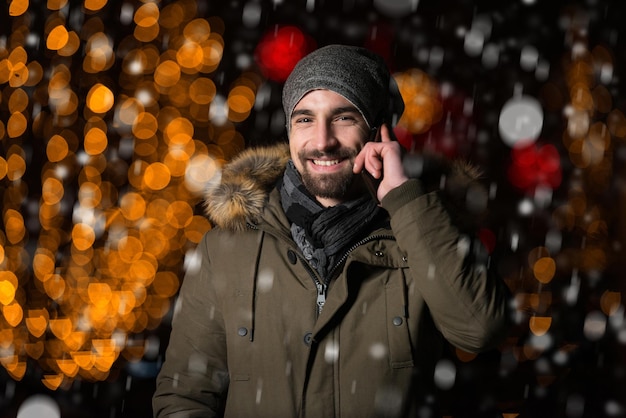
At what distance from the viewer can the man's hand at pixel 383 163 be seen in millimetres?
1961

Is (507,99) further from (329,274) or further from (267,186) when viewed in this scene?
(329,274)

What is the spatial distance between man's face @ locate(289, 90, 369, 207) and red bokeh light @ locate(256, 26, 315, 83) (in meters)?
5.69

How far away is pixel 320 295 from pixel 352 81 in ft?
2.11

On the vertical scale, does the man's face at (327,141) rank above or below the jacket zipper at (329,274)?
above

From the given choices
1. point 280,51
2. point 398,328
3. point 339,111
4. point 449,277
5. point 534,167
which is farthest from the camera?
point 534,167

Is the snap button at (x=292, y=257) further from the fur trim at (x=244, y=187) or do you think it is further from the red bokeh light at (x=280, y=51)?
the red bokeh light at (x=280, y=51)

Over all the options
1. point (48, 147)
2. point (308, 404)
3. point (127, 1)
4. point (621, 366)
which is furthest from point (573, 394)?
point (127, 1)

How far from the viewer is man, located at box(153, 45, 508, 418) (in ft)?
6.13

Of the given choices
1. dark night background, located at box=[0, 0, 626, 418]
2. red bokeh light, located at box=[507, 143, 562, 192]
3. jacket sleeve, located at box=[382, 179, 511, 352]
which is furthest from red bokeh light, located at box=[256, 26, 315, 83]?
jacket sleeve, located at box=[382, 179, 511, 352]

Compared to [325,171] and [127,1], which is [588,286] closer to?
[127,1]

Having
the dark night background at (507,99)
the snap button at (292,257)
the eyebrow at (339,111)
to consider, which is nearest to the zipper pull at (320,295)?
the snap button at (292,257)

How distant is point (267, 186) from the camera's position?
7.70ft

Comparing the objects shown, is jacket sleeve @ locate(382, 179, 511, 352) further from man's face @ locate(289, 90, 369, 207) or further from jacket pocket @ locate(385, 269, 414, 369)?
man's face @ locate(289, 90, 369, 207)

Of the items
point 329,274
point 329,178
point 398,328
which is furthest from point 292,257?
point 398,328
